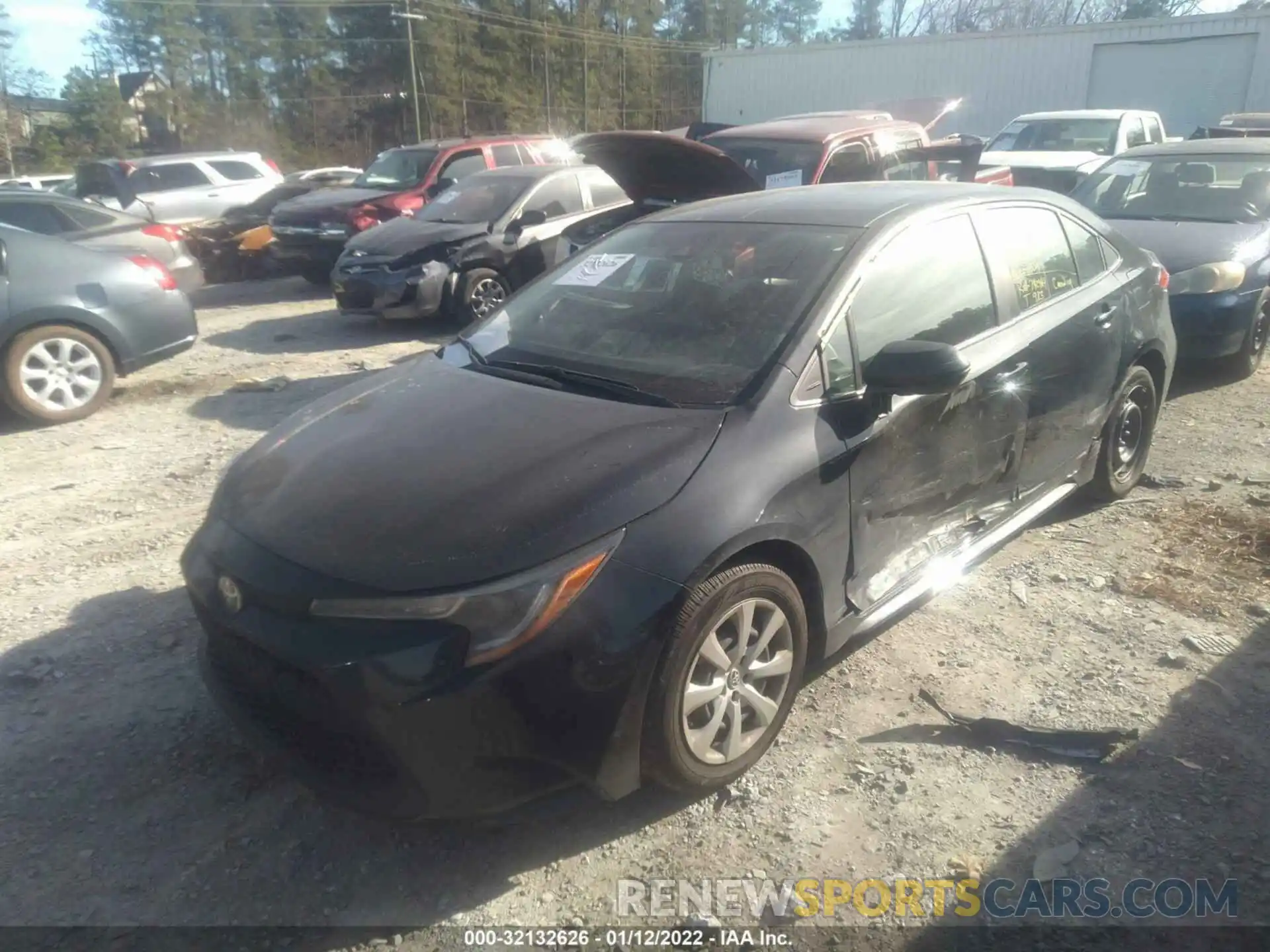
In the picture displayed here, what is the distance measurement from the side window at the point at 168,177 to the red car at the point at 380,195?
3.33 m

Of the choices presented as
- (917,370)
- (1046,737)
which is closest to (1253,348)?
(1046,737)

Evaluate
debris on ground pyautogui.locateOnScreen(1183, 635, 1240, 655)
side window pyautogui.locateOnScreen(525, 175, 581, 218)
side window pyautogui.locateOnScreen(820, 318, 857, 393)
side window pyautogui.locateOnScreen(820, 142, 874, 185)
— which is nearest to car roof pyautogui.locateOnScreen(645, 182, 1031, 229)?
side window pyautogui.locateOnScreen(820, 318, 857, 393)

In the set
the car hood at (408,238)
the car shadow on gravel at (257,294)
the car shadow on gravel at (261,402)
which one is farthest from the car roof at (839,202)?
the car shadow on gravel at (257,294)

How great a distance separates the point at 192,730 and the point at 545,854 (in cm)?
136

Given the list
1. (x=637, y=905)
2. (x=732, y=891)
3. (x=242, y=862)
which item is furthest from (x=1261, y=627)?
(x=242, y=862)

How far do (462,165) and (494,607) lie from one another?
11.6 m

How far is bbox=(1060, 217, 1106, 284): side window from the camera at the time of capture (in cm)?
451

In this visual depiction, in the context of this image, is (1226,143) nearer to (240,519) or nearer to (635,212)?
(635,212)

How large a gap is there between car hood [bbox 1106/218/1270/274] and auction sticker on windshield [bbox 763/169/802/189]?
2.42m

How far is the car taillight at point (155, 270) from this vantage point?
714cm

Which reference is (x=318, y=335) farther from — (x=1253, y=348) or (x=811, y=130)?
(x=1253, y=348)

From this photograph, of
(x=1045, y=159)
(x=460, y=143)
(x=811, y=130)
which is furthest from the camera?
(x=1045, y=159)

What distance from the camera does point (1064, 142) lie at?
15422 mm

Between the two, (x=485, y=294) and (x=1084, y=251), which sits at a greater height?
(x=1084, y=251)
